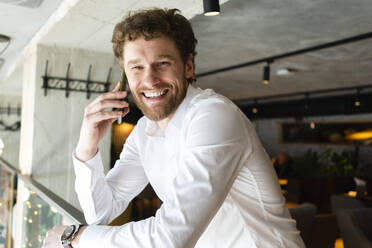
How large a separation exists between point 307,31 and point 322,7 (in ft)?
2.01

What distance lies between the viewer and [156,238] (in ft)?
2.57

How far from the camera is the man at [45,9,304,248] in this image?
817mm

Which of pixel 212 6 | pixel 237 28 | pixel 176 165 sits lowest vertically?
pixel 176 165

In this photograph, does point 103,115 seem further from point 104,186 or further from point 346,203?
point 346,203

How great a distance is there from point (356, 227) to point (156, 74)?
2.73 metres

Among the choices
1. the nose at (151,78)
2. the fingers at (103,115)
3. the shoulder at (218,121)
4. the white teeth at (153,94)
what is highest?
the nose at (151,78)

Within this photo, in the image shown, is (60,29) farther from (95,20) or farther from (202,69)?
(202,69)

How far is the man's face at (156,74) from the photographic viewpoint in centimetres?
113

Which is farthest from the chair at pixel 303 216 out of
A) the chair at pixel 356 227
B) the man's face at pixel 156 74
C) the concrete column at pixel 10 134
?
the concrete column at pixel 10 134

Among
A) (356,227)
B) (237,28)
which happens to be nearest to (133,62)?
(237,28)

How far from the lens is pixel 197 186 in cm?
81

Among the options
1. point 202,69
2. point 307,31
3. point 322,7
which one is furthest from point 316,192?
point 322,7

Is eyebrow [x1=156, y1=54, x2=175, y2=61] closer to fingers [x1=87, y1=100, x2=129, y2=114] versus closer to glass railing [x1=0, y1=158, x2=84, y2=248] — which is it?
fingers [x1=87, y1=100, x2=129, y2=114]

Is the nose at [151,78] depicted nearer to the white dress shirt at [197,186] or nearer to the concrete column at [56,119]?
Answer: the white dress shirt at [197,186]
